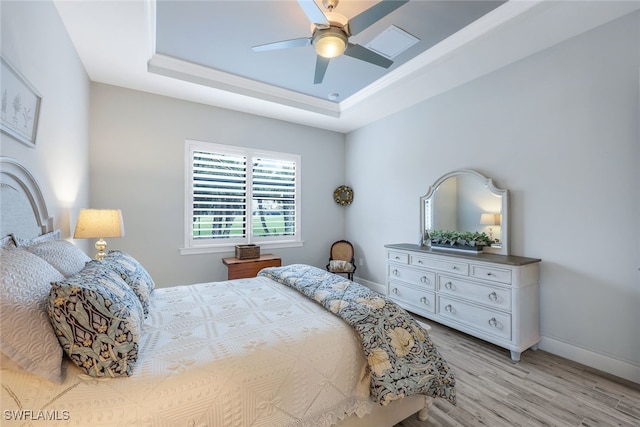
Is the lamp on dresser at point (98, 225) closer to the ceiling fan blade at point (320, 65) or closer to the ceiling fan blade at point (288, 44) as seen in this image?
the ceiling fan blade at point (288, 44)

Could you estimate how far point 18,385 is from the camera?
1.00 m

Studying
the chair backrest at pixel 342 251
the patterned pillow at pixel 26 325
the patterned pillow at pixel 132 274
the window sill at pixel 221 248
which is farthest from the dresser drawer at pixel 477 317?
the patterned pillow at pixel 26 325

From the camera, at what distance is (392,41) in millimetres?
2791

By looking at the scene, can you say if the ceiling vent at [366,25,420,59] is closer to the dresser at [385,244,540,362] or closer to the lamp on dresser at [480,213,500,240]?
the lamp on dresser at [480,213,500,240]

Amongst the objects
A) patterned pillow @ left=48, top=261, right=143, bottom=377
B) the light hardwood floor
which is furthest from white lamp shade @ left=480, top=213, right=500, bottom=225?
patterned pillow @ left=48, top=261, right=143, bottom=377

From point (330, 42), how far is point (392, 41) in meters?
0.95

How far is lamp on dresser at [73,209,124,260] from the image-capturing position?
2.46m

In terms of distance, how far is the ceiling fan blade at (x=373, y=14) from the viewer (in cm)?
182

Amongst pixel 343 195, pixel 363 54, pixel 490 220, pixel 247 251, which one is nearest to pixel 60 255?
pixel 247 251

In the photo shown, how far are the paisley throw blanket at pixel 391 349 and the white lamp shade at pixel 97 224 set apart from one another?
2.01 metres

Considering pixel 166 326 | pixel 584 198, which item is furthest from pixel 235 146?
pixel 584 198

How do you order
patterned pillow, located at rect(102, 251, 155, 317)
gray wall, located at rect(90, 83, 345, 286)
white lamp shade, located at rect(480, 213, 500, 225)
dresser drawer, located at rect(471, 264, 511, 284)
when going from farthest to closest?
gray wall, located at rect(90, 83, 345, 286) → white lamp shade, located at rect(480, 213, 500, 225) → dresser drawer, located at rect(471, 264, 511, 284) → patterned pillow, located at rect(102, 251, 155, 317)

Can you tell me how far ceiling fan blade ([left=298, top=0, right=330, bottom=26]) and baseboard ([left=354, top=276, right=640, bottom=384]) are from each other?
3389 millimetres

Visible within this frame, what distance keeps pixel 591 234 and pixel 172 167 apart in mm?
4581
